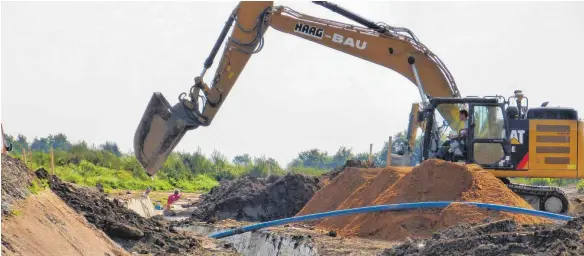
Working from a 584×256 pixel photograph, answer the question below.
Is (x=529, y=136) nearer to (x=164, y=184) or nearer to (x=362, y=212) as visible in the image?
(x=362, y=212)

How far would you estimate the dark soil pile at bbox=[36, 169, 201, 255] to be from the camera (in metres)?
12.5

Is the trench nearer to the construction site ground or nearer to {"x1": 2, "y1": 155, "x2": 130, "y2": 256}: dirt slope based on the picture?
the construction site ground

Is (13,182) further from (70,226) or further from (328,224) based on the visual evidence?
(328,224)

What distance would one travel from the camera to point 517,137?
1647 cm

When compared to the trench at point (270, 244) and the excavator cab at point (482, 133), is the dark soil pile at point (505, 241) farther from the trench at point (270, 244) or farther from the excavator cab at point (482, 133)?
the excavator cab at point (482, 133)

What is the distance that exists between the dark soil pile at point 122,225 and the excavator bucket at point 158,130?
2.71 m

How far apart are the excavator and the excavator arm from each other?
0.06 ft

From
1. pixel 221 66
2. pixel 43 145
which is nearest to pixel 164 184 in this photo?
pixel 221 66

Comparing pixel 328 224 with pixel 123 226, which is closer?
pixel 123 226

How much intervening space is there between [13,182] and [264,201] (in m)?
14.1

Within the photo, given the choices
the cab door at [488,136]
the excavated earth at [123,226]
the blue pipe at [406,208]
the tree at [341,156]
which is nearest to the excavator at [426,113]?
the cab door at [488,136]

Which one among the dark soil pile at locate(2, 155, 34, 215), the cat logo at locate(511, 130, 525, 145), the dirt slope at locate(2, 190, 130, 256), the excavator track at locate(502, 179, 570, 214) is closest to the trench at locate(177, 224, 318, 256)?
the dirt slope at locate(2, 190, 130, 256)

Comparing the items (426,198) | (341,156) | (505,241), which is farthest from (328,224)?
(341,156)

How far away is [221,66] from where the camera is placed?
57.6 feet
